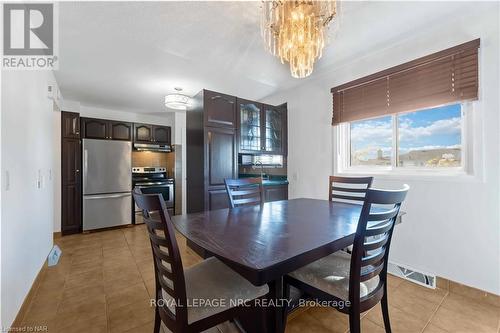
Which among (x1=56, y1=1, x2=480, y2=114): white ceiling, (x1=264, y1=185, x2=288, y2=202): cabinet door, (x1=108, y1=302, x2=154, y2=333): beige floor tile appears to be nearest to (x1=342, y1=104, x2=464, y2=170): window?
(x1=56, y1=1, x2=480, y2=114): white ceiling

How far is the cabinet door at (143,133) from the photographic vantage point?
434 cm

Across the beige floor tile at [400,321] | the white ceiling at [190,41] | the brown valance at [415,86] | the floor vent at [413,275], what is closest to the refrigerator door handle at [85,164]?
the white ceiling at [190,41]

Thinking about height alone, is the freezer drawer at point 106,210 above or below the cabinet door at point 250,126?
below

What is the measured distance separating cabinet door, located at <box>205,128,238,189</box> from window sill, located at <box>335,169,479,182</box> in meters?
1.56

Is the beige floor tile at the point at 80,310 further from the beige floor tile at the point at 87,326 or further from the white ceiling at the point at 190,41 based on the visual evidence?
Result: the white ceiling at the point at 190,41

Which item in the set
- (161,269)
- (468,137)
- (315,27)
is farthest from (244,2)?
(468,137)

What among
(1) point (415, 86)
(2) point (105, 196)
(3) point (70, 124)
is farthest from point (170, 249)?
(3) point (70, 124)

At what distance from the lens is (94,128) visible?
3.89 metres

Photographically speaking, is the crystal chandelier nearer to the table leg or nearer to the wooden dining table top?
the wooden dining table top

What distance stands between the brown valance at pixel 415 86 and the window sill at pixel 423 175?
64cm

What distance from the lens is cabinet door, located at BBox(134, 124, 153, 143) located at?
434 centimetres

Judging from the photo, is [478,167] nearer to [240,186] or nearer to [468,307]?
[468,307]

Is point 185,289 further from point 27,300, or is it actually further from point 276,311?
point 27,300

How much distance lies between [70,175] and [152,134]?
158cm
